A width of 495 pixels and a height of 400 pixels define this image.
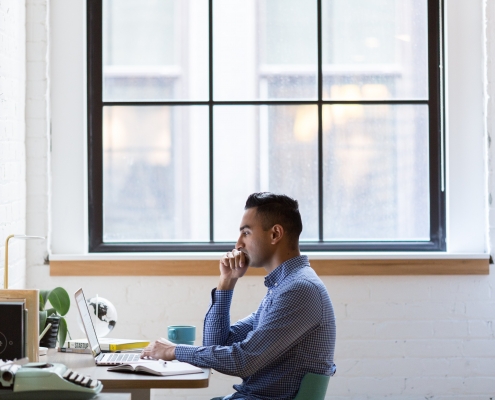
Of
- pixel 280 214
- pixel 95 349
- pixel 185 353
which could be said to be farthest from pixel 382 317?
pixel 95 349

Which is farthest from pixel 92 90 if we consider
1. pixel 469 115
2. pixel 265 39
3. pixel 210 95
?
pixel 469 115

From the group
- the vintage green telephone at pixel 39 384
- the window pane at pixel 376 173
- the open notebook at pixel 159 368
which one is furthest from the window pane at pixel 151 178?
the vintage green telephone at pixel 39 384

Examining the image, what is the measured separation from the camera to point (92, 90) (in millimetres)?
3881

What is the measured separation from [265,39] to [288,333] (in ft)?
6.45

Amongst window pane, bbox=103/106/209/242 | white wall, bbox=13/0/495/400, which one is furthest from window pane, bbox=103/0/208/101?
white wall, bbox=13/0/495/400

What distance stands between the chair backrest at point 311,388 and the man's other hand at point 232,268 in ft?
1.78

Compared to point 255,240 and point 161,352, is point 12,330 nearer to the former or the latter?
point 161,352

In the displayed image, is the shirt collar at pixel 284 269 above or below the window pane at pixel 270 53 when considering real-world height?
below

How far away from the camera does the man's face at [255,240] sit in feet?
8.96

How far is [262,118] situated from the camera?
3.92 metres

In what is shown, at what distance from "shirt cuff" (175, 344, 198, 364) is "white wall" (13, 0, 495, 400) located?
1.26 metres

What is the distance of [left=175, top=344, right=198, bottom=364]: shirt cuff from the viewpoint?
2.48 m

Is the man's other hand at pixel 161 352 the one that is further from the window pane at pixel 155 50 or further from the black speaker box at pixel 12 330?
the window pane at pixel 155 50

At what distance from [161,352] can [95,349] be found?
267 mm
